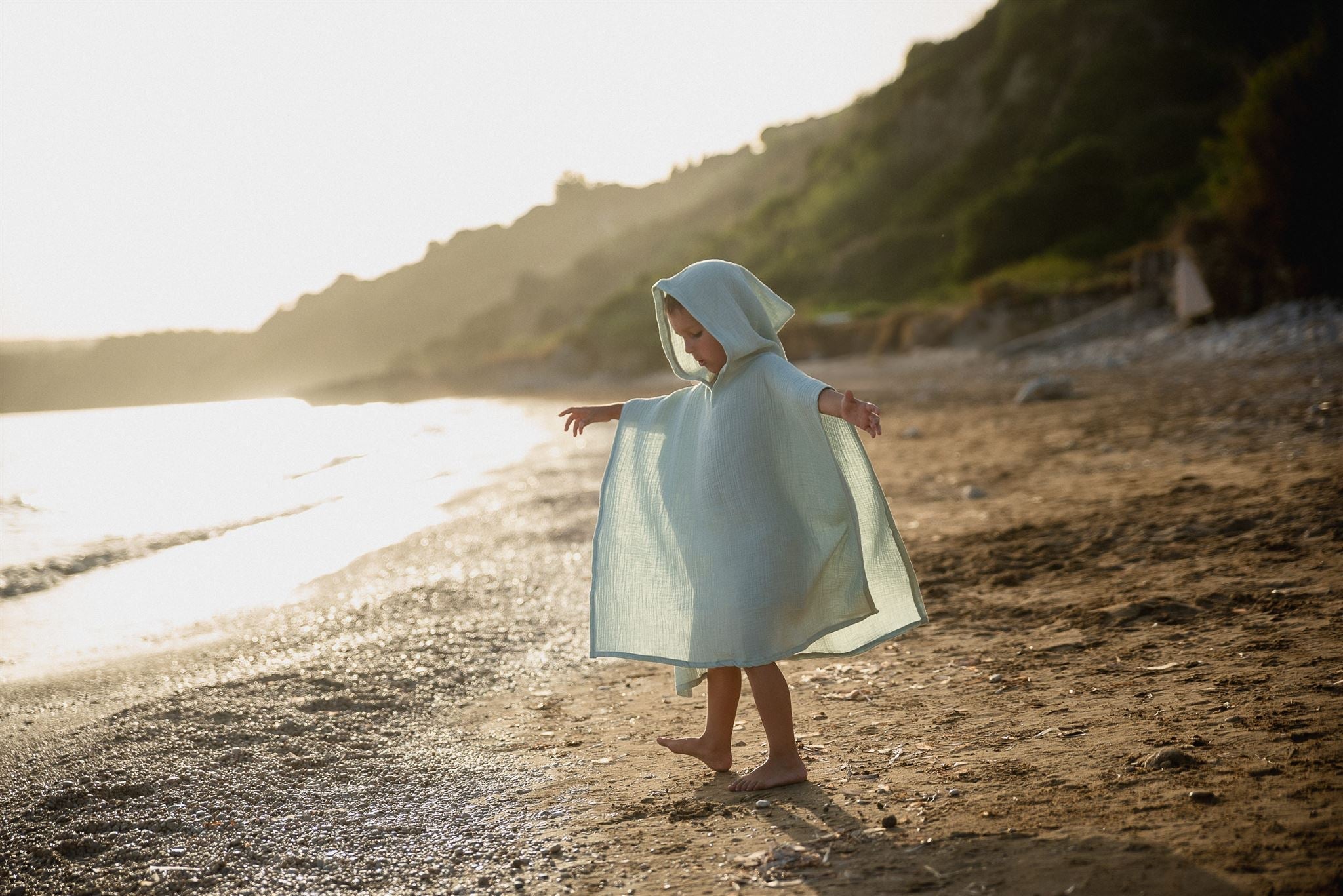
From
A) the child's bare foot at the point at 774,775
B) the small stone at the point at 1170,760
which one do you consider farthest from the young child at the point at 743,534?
the small stone at the point at 1170,760

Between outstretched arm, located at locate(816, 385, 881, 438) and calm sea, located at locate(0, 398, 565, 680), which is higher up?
outstretched arm, located at locate(816, 385, 881, 438)

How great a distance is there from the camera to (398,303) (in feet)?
486

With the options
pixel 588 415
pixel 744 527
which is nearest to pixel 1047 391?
pixel 588 415

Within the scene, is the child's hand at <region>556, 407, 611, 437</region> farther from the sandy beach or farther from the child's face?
the sandy beach

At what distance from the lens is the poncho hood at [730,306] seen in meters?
3.12

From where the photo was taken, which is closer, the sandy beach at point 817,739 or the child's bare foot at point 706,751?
the sandy beach at point 817,739

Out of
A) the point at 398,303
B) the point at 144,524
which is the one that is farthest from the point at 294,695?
the point at 398,303

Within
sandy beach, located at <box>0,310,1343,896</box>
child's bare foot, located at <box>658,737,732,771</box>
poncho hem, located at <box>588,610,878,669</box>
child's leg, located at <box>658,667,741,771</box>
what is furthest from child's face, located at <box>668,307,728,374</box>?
sandy beach, located at <box>0,310,1343,896</box>

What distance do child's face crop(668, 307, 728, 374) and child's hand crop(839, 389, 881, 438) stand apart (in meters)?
0.53

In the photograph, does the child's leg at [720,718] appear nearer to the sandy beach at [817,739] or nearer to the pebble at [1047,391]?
the sandy beach at [817,739]

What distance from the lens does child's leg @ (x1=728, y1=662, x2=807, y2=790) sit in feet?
10.0

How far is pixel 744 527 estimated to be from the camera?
3.05 metres

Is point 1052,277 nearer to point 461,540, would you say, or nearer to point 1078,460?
point 1078,460

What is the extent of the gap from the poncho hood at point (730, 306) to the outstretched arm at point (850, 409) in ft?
1.11
